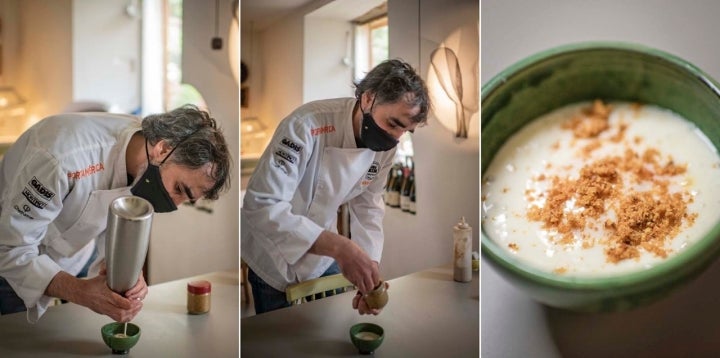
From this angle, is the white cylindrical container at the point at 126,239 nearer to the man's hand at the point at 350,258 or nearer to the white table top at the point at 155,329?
the white table top at the point at 155,329

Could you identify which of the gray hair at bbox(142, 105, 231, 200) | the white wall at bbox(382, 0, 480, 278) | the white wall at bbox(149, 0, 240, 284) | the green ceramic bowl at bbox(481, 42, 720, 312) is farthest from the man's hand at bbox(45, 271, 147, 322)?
the green ceramic bowl at bbox(481, 42, 720, 312)

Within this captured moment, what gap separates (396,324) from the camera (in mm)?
1973

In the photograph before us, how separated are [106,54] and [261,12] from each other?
45cm

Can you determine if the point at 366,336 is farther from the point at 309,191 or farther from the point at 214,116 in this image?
the point at 214,116

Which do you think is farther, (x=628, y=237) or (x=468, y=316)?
(x=468, y=316)

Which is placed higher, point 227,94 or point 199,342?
point 227,94

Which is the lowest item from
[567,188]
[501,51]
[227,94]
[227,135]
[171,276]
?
[171,276]

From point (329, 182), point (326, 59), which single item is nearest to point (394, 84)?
point (326, 59)

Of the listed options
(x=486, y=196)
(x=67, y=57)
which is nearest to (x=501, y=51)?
(x=486, y=196)

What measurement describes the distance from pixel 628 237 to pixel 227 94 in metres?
1.22

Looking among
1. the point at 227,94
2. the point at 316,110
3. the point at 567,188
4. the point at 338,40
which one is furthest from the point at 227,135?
the point at 567,188

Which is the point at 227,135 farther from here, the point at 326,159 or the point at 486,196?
the point at 486,196

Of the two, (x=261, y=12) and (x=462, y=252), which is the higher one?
(x=261, y=12)

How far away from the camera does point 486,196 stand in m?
1.98
